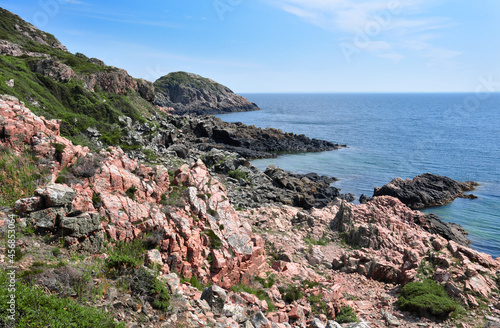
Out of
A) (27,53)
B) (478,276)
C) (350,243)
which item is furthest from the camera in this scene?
(27,53)

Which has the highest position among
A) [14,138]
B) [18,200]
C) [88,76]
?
[88,76]

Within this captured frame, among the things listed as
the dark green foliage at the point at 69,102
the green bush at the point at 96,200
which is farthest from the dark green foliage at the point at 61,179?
the dark green foliage at the point at 69,102

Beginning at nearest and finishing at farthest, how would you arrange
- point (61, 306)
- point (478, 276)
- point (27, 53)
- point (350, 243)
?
1. point (61, 306)
2. point (478, 276)
3. point (350, 243)
4. point (27, 53)

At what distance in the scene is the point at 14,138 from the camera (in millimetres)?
15109

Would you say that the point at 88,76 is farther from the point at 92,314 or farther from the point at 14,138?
the point at 92,314

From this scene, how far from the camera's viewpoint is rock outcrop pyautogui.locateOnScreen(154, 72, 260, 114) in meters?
163

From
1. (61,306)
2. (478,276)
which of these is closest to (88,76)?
(61,306)

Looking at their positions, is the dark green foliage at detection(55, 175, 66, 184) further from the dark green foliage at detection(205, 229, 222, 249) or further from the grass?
the dark green foliage at detection(205, 229, 222, 249)

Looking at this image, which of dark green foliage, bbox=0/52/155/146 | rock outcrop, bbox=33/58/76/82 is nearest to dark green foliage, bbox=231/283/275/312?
dark green foliage, bbox=0/52/155/146

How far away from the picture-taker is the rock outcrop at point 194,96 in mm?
163000

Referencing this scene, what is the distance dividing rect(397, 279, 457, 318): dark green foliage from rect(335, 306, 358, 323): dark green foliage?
388cm

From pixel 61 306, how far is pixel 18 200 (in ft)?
20.2

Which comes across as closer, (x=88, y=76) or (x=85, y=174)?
(x=85, y=174)

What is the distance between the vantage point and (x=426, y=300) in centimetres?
1789
